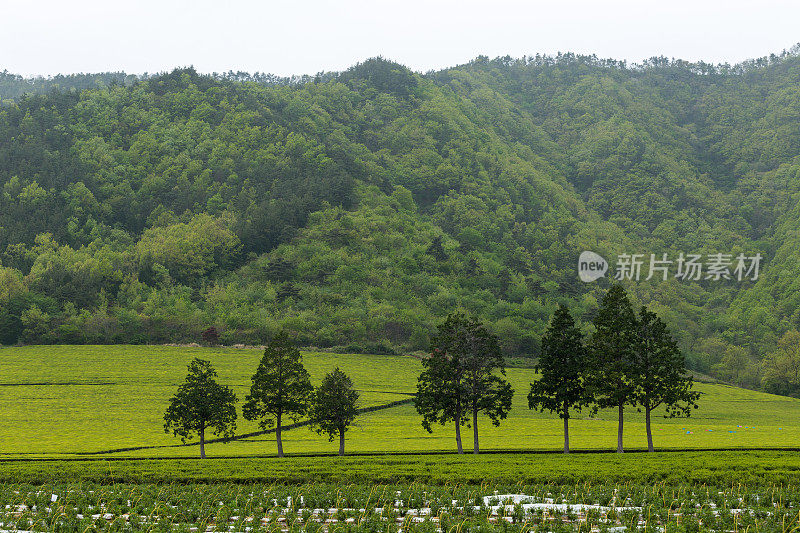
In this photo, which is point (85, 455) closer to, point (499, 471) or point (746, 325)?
point (499, 471)

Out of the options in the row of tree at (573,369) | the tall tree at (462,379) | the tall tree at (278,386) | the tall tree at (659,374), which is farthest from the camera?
the tall tree at (278,386)

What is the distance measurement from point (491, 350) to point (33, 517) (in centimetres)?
4322

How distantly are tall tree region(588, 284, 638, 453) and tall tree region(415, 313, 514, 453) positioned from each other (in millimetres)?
8150

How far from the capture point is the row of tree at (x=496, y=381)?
220 feet

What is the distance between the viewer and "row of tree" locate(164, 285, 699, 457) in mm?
67188

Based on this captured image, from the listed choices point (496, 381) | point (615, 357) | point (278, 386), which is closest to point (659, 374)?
point (615, 357)

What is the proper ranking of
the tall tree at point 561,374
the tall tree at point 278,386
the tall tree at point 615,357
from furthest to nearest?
the tall tree at point 278,386
the tall tree at point 561,374
the tall tree at point 615,357

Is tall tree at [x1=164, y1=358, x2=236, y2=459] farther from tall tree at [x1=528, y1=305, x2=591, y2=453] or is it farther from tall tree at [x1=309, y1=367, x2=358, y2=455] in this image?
tall tree at [x1=528, y1=305, x2=591, y2=453]

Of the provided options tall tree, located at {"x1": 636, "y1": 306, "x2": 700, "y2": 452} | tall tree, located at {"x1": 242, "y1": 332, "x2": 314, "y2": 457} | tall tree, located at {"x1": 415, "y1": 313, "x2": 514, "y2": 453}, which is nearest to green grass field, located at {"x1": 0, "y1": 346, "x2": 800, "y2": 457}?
tall tree, located at {"x1": 242, "y1": 332, "x2": 314, "y2": 457}

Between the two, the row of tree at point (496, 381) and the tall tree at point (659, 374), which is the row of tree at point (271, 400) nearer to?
the row of tree at point (496, 381)

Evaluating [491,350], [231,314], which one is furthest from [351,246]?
[491,350]

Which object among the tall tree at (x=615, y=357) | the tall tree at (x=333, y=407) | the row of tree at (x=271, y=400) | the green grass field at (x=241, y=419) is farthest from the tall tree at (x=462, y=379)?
the row of tree at (x=271, y=400)

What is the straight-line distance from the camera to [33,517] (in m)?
34.7

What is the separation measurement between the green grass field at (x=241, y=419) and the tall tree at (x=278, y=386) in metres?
3.96
